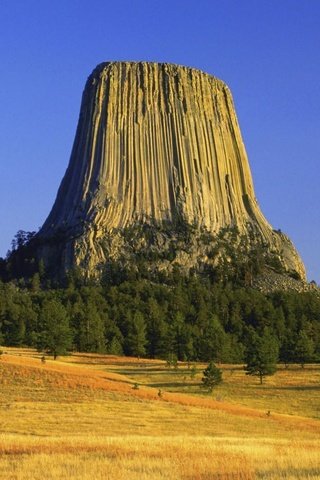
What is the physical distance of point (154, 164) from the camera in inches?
5901

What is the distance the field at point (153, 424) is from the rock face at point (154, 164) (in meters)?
67.6

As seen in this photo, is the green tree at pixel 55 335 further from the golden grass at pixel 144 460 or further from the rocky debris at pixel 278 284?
the rocky debris at pixel 278 284

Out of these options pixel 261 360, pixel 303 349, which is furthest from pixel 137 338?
pixel 261 360

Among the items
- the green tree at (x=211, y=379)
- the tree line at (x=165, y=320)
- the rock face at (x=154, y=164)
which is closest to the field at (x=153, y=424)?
the green tree at (x=211, y=379)

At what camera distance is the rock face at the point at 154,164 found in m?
146

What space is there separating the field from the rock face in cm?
6758

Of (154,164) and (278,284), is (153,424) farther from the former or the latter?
(154,164)

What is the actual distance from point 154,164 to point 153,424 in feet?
376

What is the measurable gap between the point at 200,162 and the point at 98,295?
50582 mm

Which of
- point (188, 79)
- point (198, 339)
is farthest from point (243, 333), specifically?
point (188, 79)

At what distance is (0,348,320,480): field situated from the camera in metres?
19.8

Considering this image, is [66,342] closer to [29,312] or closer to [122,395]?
[29,312]

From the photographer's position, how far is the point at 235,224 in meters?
150

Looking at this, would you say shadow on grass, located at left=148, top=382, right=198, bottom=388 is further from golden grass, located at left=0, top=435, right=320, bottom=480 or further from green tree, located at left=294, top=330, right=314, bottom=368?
golden grass, located at left=0, top=435, right=320, bottom=480
